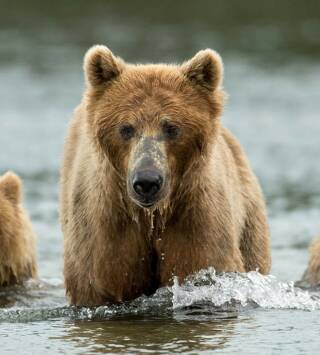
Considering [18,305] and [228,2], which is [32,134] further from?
[228,2]

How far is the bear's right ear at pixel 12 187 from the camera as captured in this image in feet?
36.6

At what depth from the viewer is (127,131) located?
26.2 feet

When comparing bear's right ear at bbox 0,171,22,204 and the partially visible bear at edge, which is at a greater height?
bear's right ear at bbox 0,171,22,204

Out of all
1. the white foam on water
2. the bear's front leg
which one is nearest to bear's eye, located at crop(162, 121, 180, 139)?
the bear's front leg

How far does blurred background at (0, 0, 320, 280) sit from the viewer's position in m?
15.9

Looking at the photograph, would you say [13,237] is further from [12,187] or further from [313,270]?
[313,270]

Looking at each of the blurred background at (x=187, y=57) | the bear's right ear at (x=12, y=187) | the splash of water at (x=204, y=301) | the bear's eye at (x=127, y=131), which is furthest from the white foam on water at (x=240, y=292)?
the bear's right ear at (x=12, y=187)

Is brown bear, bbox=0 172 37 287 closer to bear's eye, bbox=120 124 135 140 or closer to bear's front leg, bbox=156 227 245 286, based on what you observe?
bear's front leg, bbox=156 227 245 286

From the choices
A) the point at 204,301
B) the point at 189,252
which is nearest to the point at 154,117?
the point at 189,252

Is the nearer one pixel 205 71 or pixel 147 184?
pixel 147 184

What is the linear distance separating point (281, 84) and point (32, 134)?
21.1 feet

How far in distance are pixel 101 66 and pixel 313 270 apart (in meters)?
3.32

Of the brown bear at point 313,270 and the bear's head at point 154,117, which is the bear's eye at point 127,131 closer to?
the bear's head at point 154,117

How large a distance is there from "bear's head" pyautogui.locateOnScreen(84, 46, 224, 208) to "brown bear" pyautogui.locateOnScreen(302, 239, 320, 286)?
2.71m
